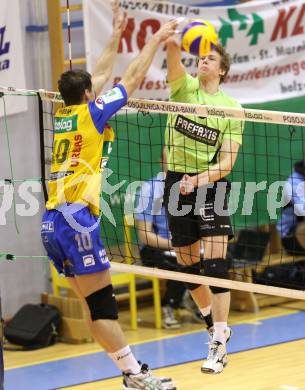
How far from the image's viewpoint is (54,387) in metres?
8.20

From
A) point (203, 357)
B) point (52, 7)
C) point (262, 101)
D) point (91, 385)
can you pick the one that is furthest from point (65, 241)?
point (262, 101)

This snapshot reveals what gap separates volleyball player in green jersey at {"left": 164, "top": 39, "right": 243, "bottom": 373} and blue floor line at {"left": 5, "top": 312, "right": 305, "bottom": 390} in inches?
50.8

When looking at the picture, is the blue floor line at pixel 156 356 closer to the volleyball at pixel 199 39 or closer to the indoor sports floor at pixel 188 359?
the indoor sports floor at pixel 188 359

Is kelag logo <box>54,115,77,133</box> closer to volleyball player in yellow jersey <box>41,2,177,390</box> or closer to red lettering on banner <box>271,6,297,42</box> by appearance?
volleyball player in yellow jersey <box>41,2,177,390</box>

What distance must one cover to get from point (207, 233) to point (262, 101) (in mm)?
4217

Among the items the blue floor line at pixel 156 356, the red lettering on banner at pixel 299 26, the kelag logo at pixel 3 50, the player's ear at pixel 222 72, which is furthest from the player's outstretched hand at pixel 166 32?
the red lettering on banner at pixel 299 26

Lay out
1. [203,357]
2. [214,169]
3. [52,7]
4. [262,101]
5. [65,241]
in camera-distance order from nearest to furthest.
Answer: [65,241], [214,169], [203,357], [52,7], [262,101]

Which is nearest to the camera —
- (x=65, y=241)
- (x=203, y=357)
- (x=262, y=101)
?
(x=65, y=241)

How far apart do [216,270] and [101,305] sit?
1.21 meters

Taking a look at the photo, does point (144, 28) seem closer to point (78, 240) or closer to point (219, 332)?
point (219, 332)

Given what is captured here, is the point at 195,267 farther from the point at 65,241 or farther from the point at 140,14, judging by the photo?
the point at 140,14

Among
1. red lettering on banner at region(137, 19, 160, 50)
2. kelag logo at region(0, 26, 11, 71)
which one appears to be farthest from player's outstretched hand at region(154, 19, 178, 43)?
red lettering on banner at region(137, 19, 160, 50)

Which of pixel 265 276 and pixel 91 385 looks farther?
pixel 265 276

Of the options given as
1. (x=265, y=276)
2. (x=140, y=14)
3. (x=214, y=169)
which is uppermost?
(x=140, y=14)
